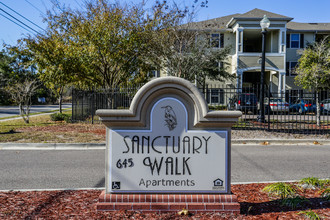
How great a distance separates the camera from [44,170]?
6.75 m

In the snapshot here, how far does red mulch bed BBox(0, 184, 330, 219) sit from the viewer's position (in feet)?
11.7

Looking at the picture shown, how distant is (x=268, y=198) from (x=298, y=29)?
103 ft

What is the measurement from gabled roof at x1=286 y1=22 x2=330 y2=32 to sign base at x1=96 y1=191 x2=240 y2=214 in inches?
1237

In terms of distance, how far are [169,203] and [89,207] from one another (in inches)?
41.3

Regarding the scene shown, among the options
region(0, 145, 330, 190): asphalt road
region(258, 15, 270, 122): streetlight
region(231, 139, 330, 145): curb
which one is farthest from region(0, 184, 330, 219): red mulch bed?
region(258, 15, 270, 122): streetlight

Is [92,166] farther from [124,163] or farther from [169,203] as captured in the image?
[169,203]

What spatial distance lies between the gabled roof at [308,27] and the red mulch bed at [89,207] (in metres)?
30.7

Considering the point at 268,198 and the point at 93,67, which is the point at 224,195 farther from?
the point at 93,67

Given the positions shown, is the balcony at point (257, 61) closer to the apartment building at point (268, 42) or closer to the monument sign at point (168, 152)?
the apartment building at point (268, 42)

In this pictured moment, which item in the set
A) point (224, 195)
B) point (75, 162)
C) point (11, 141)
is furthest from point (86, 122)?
point (224, 195)

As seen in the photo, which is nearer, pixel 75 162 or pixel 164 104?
pixel 164 104

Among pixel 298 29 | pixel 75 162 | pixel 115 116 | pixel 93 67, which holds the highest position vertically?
pixel 298 29

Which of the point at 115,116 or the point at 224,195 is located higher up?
the point at 115,116

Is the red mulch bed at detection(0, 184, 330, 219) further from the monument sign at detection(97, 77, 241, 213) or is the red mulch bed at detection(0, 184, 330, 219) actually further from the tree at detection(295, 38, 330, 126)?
the tree at detection(295, 38, 330, 126)
